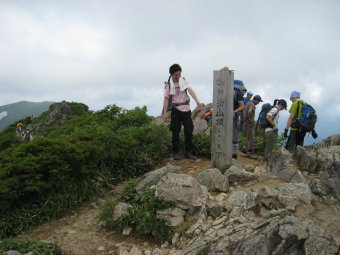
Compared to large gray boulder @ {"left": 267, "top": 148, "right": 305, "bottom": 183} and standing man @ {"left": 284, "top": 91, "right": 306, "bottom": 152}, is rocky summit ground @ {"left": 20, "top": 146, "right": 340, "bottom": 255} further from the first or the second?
standing man @ {"left": 284, "top": 91, "right": 306, "bottom": 152}

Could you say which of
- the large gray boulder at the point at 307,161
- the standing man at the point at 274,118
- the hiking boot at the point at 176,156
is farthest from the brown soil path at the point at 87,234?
the hiking boot at the point at 176,156

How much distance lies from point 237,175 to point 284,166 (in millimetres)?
1240

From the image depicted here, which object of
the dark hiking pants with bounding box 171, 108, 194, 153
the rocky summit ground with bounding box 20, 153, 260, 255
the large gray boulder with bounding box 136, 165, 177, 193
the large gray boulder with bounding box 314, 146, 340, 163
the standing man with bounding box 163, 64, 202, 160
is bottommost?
the rocky summit ground with bounding box 20, 153, 260, 255

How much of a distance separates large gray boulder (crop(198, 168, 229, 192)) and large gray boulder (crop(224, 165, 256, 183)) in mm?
362

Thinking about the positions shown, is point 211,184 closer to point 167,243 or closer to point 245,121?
point 167,243

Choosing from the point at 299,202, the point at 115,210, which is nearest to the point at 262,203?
the point at 299,202

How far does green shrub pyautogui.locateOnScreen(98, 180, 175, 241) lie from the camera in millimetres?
5199

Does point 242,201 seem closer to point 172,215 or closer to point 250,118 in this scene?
point 172,215

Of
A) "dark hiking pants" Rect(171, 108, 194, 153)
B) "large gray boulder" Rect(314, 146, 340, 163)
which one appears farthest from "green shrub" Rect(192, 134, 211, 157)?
"large gray boulder" Rect(314, 146, 340, 163)

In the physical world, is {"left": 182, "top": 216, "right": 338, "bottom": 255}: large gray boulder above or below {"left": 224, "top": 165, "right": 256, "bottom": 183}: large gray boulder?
below

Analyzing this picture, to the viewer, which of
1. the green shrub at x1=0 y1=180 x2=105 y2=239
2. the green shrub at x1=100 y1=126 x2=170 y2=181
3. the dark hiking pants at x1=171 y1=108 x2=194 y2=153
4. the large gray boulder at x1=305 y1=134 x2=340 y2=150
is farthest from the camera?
the large gray boulder at x1=305 y1=134 x2=340 y2=150

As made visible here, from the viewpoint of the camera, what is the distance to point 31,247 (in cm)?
486

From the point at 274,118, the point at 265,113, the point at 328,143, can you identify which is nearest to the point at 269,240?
the point at 274,118

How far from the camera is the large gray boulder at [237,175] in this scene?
21.8ft
